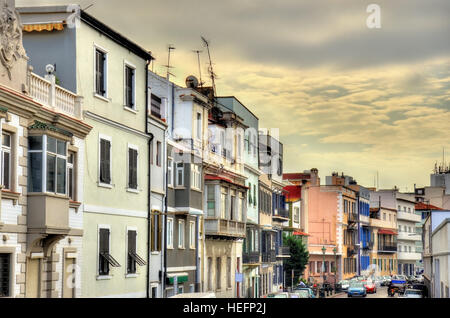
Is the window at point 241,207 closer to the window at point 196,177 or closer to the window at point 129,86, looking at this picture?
the window at point 196,177

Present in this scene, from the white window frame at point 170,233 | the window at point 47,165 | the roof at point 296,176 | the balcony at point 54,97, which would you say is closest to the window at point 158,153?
the white window frame at point 170,233

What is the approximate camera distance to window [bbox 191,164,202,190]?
45.3 metres

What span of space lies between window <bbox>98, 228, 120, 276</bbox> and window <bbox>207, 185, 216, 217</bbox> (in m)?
15.1

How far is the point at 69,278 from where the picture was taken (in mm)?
29750

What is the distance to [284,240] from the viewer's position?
256 ft

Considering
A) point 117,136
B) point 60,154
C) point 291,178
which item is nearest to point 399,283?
Answer: point 291,178

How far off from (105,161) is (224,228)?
17160 millimetres

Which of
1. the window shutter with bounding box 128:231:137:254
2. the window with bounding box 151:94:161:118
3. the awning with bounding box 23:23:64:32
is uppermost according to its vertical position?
the awning with bounding box 23:23:64:32

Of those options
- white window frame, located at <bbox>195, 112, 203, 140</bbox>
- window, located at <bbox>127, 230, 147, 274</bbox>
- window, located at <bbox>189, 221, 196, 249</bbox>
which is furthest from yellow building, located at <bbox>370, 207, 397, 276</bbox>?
window, located at <bbox>127, 230, 147, 274</bbox>

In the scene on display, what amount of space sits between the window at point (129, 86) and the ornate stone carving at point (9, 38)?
438 inches

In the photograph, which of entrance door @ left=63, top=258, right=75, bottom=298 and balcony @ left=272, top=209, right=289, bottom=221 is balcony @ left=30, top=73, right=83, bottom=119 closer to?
entrance door @ left=63, top=258, right=75, bottom=298

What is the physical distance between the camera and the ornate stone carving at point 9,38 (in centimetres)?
2573
